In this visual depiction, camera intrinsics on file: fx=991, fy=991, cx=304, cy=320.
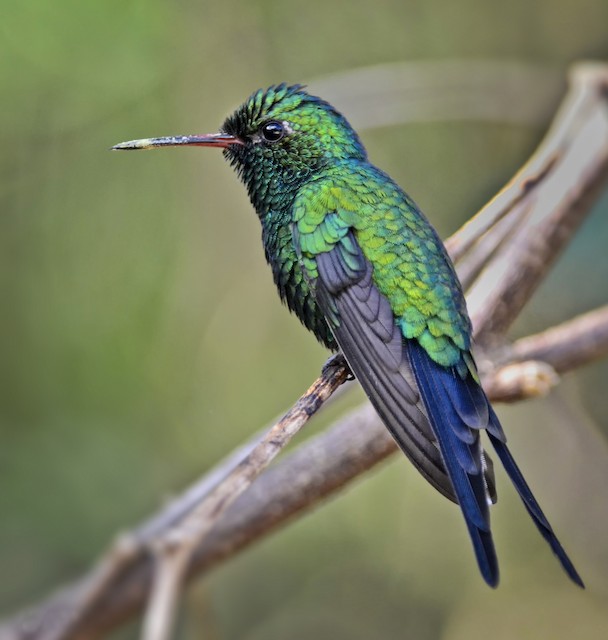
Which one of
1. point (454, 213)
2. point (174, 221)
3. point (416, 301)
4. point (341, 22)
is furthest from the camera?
point (341, 22)

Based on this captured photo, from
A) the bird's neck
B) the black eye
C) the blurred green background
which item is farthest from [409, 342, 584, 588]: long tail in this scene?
the blurred green background

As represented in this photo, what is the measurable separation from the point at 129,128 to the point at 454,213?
1.61 metres

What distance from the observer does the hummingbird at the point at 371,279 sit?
2.26 m

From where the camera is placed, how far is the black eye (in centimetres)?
291

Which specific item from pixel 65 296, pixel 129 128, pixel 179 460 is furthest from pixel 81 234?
pixel 179 460

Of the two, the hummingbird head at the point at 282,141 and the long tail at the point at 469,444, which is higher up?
the hummingbird head at the point at 282,141

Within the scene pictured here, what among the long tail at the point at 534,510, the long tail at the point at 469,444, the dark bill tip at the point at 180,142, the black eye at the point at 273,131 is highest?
the dark bill tip at the point at 180,142

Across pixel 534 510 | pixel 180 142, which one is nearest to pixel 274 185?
pixel 180 142

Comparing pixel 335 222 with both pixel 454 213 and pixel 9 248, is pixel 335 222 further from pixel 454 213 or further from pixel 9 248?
pixel 9 248

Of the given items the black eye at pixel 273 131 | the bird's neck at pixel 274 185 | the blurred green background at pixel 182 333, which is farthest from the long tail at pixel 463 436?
the blurred green background at pixel 182 333

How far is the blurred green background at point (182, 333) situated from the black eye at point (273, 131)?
6.06 ft

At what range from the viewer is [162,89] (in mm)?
4957

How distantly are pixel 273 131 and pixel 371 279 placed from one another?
22.6 inches

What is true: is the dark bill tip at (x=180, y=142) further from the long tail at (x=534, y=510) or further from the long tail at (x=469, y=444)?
the long tail at (x=534, y=510)
